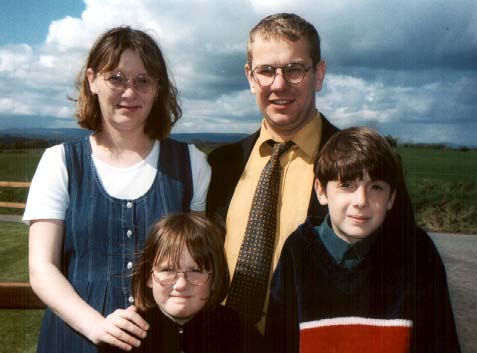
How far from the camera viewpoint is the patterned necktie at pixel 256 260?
208 cm

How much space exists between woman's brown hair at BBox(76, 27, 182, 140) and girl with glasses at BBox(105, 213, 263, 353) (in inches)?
17.8

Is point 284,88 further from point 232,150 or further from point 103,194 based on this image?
point 103,194

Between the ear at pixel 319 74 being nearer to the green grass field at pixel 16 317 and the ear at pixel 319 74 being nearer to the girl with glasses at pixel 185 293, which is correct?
the girl with glasses at pixel 185 293

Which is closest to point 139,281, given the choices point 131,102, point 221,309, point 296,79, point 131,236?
point 131,236

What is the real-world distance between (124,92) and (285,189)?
75cm

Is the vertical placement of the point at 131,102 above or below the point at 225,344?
above

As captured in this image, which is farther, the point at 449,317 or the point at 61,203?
the point at 61,203

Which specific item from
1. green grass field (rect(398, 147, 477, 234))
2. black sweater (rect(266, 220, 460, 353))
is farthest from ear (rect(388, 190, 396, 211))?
green grass field (rect(398, 147, 477, 234))

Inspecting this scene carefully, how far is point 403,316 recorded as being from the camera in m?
1.74

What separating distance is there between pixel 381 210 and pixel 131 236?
0.88 meters

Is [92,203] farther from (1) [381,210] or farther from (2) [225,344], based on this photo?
(1) [381,210]

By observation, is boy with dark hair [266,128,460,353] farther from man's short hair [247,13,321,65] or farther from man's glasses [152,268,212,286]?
man's short hair [247,13,321,65]

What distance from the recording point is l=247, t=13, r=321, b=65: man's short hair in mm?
2170

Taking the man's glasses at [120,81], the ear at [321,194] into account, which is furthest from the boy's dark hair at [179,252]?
the man's glasses at [120,81]
